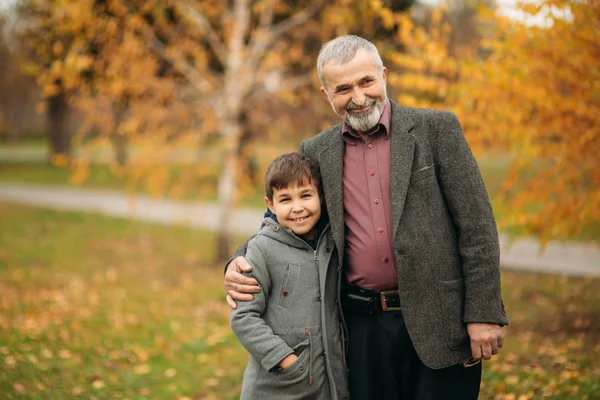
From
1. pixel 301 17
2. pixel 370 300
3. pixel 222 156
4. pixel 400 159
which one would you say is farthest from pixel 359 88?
pixel 222 156

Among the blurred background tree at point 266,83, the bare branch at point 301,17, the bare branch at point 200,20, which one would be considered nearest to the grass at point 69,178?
the blurred background tree at point 266,83

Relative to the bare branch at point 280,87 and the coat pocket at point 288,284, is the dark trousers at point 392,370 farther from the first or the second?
the bare branch at point 280,87

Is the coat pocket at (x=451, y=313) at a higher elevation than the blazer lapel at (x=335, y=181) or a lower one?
lower

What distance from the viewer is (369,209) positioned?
2.56 metres

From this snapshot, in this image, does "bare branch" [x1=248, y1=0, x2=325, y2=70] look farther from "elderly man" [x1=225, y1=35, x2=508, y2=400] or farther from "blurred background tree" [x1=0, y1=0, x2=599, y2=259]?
"elderly man" [x1=225, y1=35, x2=508, y2=400]

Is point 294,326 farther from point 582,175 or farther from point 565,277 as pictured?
point 565,277

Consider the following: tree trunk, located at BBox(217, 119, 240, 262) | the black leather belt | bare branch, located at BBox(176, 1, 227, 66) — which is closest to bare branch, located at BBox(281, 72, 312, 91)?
tree trunk, located at BBox(217, 119, 240, 262)

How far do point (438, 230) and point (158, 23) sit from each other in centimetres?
783

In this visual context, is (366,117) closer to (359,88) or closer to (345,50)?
(359,88)

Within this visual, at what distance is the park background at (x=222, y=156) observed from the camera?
4.62 metres

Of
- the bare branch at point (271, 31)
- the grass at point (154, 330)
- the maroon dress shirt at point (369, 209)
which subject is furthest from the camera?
the bare branch at point (271, 31)

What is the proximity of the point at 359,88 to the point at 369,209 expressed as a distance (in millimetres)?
523

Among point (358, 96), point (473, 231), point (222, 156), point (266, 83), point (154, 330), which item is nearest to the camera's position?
point (473, 231)

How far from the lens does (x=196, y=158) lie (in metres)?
9.48
